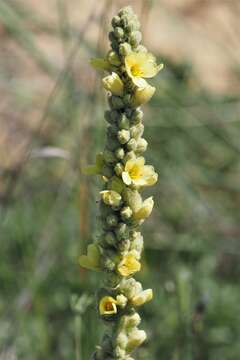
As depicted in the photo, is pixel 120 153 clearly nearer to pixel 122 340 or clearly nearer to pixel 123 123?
pixel 123 123

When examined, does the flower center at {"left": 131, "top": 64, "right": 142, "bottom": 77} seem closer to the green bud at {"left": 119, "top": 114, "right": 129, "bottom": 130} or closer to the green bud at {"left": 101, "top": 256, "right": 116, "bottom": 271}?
the green bud at {"left": 119, "top": 114, "right": 129, "bottom": 130}

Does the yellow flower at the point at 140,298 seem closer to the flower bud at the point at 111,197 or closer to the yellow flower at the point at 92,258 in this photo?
the yellow flower at the point at 92,258

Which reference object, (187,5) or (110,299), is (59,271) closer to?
(110,299)

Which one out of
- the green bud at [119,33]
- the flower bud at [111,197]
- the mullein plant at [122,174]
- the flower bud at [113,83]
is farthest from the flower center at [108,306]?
the green bud at [119,33]

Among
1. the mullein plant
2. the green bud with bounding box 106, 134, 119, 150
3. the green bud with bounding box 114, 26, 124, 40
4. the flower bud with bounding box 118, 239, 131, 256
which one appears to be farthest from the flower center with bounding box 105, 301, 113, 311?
the green bud with bounding box 114, 26, 124, 40

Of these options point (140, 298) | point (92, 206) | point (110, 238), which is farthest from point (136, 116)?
A: point (92, 206)

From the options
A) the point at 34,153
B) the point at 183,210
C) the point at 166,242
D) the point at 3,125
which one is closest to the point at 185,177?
the point at 183,210
